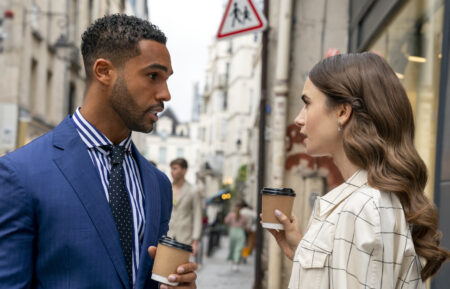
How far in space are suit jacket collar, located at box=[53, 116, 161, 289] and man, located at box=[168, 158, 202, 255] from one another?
5.80 m

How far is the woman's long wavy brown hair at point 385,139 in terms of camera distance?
6.04 ft

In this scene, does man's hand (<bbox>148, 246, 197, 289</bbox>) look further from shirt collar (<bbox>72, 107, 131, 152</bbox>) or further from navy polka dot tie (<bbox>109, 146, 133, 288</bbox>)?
shirt collar (<bbox>72, 107, 131, 152</bbox>)

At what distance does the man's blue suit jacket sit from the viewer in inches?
70.0

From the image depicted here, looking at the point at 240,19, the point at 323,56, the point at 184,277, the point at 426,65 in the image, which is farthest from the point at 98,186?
the point at 323,56

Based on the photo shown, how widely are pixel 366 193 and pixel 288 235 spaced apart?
0.69 metres

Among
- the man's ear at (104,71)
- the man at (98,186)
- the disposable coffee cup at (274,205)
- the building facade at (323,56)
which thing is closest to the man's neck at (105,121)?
the man at (98,186)

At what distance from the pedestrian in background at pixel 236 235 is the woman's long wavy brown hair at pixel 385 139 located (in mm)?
11473

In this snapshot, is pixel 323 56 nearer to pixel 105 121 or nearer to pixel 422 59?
pixel 422 59

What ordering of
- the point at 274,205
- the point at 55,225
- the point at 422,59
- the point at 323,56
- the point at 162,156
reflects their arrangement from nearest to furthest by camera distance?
the point at 55,225 < the point at 274,205 < the point at 422,59 < the point at 323,56 < the point at 162,156

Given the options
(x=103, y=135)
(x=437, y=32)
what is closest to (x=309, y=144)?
(x=103, y=135)

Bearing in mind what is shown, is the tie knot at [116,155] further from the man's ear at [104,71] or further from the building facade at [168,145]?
the building facade at [168,145]

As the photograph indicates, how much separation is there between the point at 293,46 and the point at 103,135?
605 cm

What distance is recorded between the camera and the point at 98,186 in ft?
6.50

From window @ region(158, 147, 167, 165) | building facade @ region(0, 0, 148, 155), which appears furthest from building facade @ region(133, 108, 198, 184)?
building facade @ region(0, 0, 148, 155)
